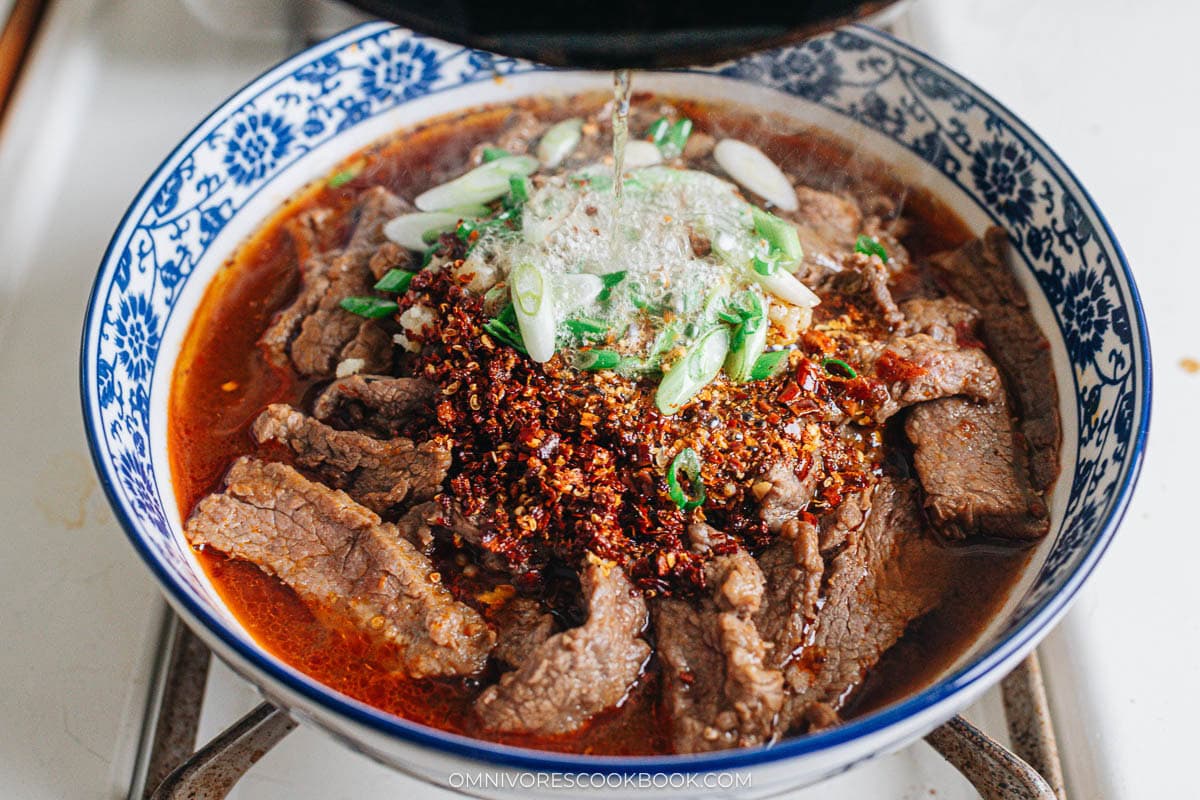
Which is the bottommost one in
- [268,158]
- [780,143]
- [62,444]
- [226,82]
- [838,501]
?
[62,444]

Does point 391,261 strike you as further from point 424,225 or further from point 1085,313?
point 1085,313

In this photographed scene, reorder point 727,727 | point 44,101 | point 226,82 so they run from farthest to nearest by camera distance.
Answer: point 226,82
point 44,101
point 727,727

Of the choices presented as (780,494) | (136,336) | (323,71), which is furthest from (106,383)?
(780,494)

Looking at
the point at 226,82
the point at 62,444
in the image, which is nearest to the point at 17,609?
the point at 62,444

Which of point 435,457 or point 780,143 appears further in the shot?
point 780,143

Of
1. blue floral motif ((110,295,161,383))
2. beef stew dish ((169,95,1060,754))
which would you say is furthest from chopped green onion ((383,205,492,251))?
blue floral motif ((110,295,161,383))

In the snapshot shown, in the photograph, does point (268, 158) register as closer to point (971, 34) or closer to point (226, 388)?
point (226, 388)

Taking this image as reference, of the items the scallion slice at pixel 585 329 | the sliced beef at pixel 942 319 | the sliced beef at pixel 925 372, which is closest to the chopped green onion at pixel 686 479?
the scallion slice at pixel 585 329

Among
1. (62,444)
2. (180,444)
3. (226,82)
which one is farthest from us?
(226,82)
